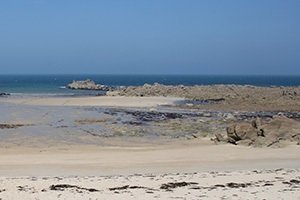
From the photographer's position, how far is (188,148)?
63.0 ft

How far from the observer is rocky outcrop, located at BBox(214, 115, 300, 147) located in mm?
19078

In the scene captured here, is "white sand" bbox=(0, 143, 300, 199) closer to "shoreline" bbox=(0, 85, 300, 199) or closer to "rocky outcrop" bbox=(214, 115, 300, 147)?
"shoreline" bbox=(0, 85, 300, 199)

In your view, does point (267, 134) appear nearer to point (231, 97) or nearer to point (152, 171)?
point (152, 171)

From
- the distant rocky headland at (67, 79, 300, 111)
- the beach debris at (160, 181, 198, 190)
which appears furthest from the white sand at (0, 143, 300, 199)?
the distant rocky headland at (67, 79, 300, 111)

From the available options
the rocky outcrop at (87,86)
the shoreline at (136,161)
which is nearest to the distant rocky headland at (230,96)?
the rocky outcrop at (87,86)

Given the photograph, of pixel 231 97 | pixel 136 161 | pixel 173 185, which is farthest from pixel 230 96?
pixel 173 185

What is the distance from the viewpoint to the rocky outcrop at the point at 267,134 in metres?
19.1

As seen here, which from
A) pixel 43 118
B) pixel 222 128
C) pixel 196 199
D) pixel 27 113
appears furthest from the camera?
pixel 27 113

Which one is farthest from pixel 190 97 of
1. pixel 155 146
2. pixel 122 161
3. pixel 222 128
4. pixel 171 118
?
pixel 122 161

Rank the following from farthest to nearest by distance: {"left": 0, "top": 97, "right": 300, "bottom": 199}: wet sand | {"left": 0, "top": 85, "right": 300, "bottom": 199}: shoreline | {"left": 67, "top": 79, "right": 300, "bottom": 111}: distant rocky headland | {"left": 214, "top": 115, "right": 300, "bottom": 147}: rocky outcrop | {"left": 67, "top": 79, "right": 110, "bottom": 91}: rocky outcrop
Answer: {"left": 67, "top": 79, "right": 110, "bottom": 91}: rocky outcrop
{"left": 67, "top": 79, "right": 300, "bottom": 111}: distant rocky headland
{"left": 214, "top": 115, "right": 300, "bottom": 147}: rocky outcrop
{"left": 0, "top": 85, "right": 300, "bottom": 199}: shoreline
{"left": 0, "top": 97, "right": 300, "bottom": 199}: wet sand

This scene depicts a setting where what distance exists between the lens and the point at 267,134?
19.4 meters

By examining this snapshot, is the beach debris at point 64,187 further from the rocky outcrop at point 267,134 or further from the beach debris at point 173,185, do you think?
the rocky outcrop at point 267,134

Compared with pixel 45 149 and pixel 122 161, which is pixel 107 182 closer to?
pixel 122 161

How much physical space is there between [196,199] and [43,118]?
2272 cm
